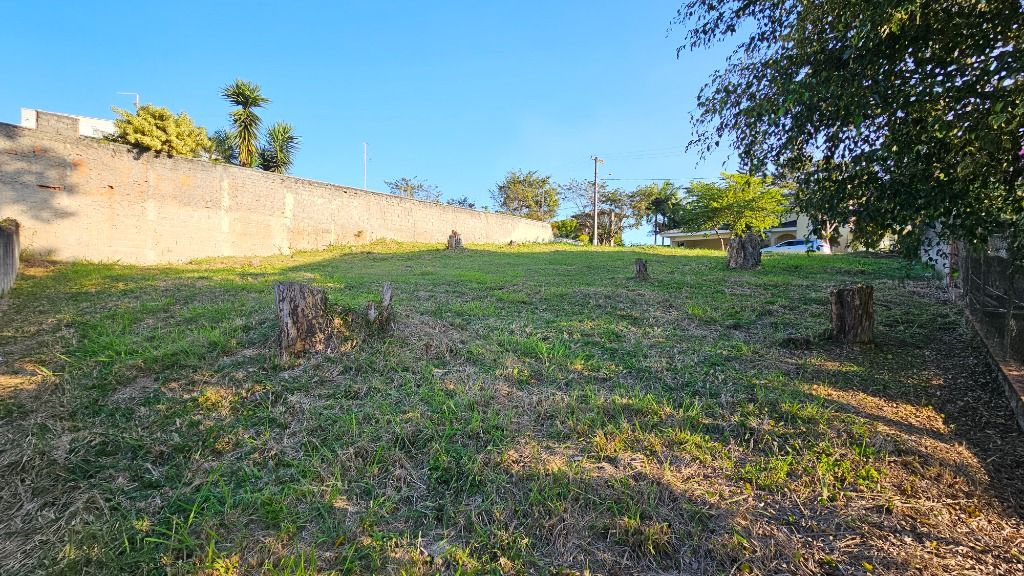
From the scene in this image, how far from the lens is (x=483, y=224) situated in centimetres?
2030

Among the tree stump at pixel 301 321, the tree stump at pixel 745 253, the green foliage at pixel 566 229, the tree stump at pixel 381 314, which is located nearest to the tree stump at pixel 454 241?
the tree stump at pixel 745 253

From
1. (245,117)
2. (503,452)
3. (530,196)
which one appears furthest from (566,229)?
(503,452)

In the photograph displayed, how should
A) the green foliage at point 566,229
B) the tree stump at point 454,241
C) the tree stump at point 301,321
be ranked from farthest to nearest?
the green foliage at point 566,229, the tree stump at point 454,241, the tree stump at point 301,321

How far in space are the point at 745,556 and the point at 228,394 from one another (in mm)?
2982

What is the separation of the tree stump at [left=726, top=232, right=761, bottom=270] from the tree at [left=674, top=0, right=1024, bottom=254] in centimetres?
693

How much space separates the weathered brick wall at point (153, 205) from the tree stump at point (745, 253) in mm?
11914

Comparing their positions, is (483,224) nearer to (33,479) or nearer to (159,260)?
(159,260)

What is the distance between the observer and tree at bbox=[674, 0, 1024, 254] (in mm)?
2346

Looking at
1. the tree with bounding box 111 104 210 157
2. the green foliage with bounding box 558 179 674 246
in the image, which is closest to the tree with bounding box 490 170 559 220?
the green foliage with bounding box 558 179 674 246

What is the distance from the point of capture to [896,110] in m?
2.72

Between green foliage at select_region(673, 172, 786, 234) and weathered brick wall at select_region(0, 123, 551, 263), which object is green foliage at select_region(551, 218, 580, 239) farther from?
weathered brick wall at select_region(0, 123, 551, 263)

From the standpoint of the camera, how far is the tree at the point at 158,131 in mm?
10203

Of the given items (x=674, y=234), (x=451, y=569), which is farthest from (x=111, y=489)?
(x=674, y=234)

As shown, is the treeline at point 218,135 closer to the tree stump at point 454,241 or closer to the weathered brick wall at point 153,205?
the weathered brick wall at point 153,205
